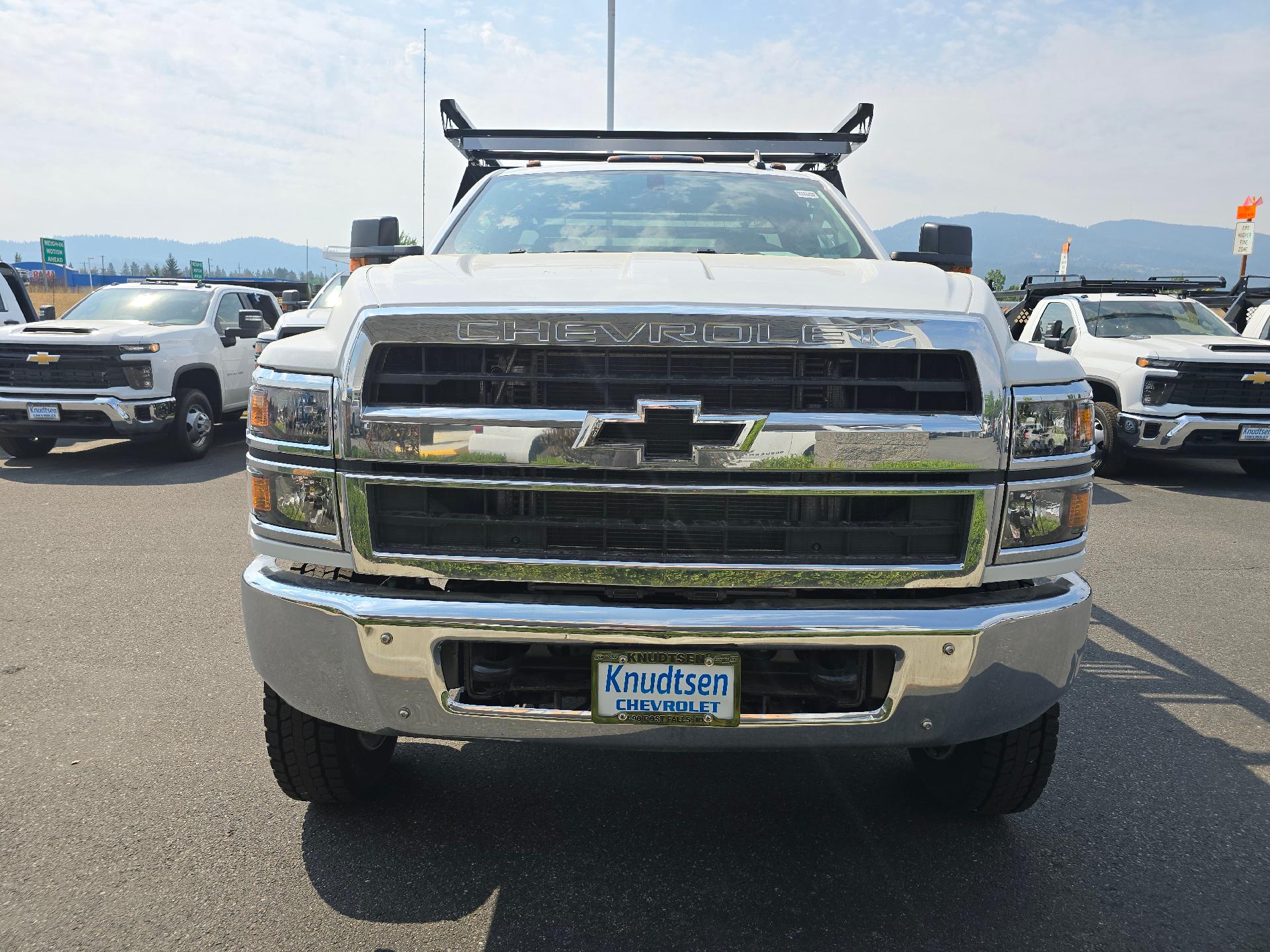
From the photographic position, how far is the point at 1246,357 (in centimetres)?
926

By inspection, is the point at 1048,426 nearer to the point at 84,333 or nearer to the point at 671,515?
the point at 671,515

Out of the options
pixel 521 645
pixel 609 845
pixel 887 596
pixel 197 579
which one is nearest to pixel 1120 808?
pixel 887 596

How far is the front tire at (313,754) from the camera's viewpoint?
105 inches

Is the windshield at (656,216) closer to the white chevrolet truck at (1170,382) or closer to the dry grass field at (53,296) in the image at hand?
the white chevrolet truck at (1170,382)

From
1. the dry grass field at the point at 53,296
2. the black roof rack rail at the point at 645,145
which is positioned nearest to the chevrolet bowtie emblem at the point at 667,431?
the black roof rack rail at the point at 645,145

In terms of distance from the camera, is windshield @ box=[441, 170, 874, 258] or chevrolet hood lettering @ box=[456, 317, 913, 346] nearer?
chevrolet hood lettering @ box=[456, 317, 913, 346]

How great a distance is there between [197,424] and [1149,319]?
10.8 meters

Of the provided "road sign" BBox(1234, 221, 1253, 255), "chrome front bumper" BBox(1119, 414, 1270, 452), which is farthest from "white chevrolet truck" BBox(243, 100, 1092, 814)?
"road sign" BBox(1234, 221, 1253, 255)

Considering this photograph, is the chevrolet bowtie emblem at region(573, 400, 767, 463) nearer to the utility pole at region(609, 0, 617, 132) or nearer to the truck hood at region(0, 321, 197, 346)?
the truck hood at region(0, 321, 197, 346)

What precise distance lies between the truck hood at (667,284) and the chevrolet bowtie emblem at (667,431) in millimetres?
261

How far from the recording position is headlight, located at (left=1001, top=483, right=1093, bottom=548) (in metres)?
2.27

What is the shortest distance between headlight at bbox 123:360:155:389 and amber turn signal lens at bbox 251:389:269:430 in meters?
8.60

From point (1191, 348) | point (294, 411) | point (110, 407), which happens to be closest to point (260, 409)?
point (294, 411)

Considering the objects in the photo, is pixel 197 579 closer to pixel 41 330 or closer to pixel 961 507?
pixel 961 507
